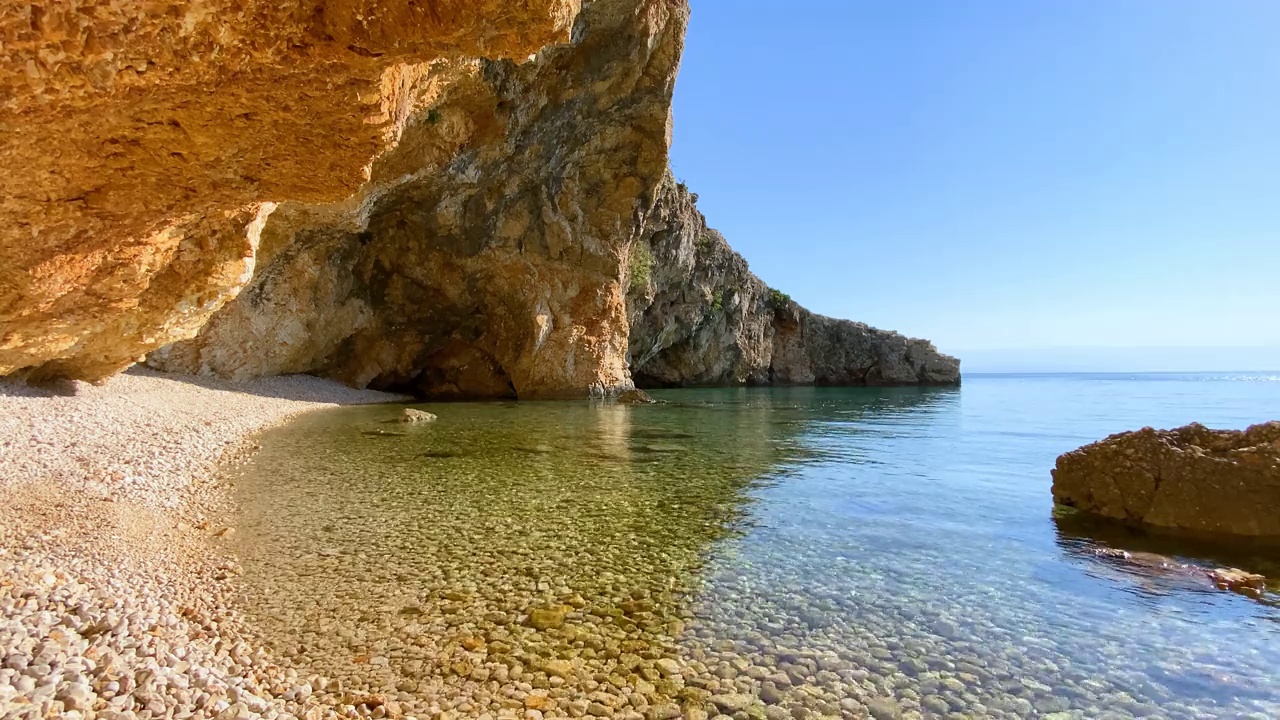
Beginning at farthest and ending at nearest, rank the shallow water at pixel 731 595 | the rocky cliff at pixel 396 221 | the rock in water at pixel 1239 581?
the rock in water at pixel 1239 581
the shallow water at pixel 731 595
the rocky cliff at pixel 396 221

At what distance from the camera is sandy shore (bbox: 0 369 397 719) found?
3.39m

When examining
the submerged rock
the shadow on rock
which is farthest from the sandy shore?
the submerged rock

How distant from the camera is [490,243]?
29.0 m

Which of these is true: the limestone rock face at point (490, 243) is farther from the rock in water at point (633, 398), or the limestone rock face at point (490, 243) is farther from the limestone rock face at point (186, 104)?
the limestone rock face at point (186, 104)

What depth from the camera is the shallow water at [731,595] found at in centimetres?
424

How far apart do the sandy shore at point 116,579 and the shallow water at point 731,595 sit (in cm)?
45

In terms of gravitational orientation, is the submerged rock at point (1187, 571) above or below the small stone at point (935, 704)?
above

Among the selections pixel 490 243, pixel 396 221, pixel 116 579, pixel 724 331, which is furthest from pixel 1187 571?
pixel 724 331

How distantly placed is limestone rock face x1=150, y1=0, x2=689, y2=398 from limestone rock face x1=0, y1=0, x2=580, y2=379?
674 inches

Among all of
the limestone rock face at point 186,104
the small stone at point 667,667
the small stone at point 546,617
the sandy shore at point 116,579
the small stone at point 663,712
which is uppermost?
the limestone rock face at point 186,104

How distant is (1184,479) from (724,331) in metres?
42.7

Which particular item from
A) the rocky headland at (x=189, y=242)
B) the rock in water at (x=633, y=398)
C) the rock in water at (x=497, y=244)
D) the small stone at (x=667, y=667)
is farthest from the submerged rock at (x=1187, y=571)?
the rock in water at (x=633, y=398)

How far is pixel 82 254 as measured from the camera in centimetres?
601

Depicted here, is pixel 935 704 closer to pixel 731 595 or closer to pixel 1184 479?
pixel 731 595
